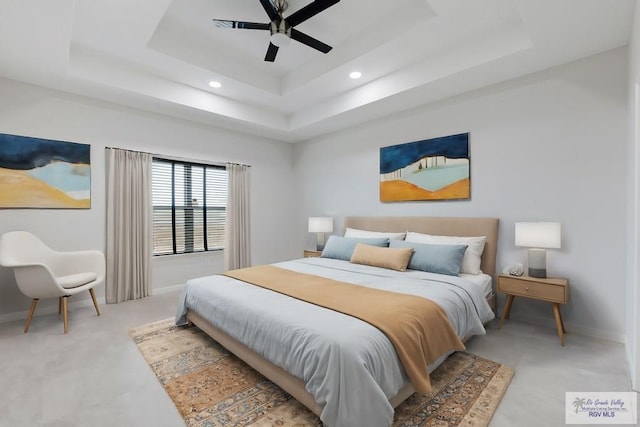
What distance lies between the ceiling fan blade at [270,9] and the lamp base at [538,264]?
3.17 metres

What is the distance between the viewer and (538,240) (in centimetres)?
272

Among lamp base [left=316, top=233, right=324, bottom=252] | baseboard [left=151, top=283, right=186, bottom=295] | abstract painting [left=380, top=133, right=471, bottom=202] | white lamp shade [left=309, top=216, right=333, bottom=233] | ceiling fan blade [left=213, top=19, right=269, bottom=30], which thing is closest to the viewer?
ceiling fan blade [left=213, top=19, right=269, bottom=30]

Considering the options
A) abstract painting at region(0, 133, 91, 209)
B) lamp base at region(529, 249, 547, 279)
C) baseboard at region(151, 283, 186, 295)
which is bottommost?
baseboard at region(151, 283, 186, 295)

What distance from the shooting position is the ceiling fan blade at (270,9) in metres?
2.31

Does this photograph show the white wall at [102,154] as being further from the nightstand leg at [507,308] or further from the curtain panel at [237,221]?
the nightstand leg at [507,308]

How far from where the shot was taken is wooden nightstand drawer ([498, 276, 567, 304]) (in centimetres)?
256

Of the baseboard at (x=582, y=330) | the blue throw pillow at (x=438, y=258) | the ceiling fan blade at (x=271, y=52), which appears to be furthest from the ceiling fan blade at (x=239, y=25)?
the baseboard at (x=582, y=330)

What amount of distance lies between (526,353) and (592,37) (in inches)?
106

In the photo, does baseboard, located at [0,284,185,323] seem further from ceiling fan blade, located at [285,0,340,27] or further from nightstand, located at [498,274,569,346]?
nightstand, located at [498,274,569,346]

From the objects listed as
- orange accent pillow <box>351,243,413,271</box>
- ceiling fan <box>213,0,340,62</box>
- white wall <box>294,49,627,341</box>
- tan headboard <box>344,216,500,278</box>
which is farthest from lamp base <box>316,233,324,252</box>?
ceiling fan <box>213,0,340,62</box>

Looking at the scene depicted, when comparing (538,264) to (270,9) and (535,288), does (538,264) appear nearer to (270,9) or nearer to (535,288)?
(535,288)

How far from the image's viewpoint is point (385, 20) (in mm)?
2920

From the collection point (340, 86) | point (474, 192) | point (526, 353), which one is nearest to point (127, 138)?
point (340, 86)

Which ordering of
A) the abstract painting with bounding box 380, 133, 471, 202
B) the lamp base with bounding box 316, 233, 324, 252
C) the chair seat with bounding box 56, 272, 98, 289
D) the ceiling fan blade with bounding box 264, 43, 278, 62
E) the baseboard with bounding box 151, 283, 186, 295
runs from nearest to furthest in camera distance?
the ceiling fan blade with bounding box 264, 43, 278, 62 → the chair seat with bounding box 56, 272, 98, 289 → the abstract painting with bounding box 380, 133, 471, 202 → the baseboard with bounding box 151, 283, 186, 295 → the lamp base with bounding box 316, 233, 324, 252
